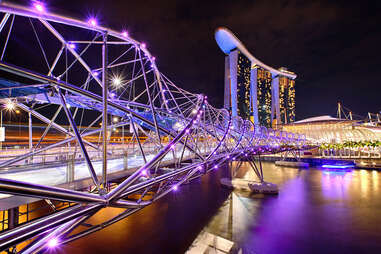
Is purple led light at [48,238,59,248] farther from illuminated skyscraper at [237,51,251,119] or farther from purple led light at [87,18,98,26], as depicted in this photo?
illuminated skyscraper at [237,51,251,119]

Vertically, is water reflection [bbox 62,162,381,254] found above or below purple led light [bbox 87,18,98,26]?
below

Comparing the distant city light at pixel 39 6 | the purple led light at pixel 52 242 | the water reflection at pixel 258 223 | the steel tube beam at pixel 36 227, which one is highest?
the distant city light at pixel 39 6

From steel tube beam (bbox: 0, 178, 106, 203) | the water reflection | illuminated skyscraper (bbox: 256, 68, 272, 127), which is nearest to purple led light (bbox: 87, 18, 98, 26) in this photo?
steel tube beam (bbox: 0, 178, 106, 203)

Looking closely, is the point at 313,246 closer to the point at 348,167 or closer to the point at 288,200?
the point at 288,200

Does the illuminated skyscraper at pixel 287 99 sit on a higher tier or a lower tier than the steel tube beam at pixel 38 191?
higher

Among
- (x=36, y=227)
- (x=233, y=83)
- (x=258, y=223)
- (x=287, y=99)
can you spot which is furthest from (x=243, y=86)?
(x=36, y=227)

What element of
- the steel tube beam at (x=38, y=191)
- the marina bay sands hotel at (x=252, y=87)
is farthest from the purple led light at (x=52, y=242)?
the marina bay sands hotel at (x=252, y=87)

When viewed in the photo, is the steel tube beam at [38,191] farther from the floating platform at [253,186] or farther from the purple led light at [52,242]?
the floating platform at [253,186]
